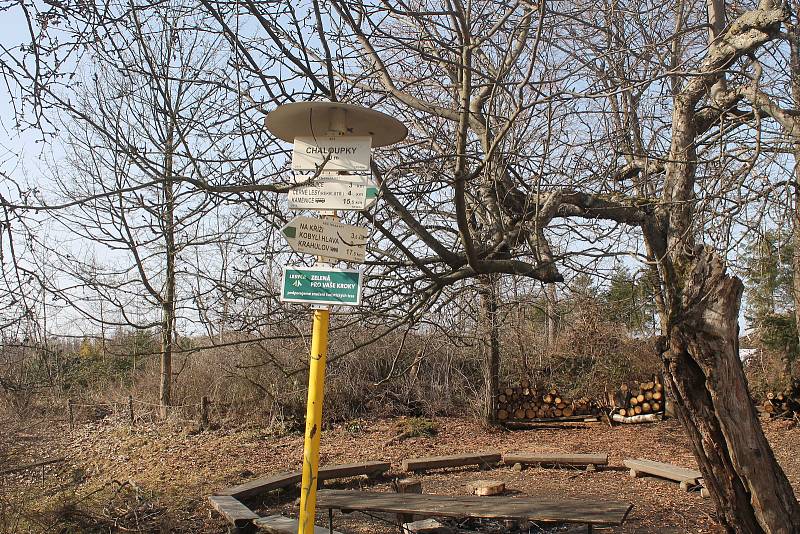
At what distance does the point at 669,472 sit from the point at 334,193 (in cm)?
618

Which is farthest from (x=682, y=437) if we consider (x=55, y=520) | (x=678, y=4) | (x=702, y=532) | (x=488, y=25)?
(x=55, y=520)

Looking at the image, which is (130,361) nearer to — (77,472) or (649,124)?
(77,472)

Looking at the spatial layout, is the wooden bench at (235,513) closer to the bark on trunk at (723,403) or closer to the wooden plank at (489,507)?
the wooden plank at (489,507)

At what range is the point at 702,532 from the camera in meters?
5.82

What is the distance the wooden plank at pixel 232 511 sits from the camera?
5574 mm

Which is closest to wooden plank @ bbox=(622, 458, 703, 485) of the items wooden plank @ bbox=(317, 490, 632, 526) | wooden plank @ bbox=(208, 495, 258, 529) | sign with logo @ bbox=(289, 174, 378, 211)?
wooden plank @ bbox=(317, 490, 632, 526)

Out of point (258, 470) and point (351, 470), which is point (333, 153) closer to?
Answer: point (351, 470)

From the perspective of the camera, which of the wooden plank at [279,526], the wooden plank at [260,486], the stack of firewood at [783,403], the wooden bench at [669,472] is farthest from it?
the stack of firewood at [783,403]

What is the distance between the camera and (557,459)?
884cm

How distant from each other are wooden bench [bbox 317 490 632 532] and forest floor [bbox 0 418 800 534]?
2.57ft

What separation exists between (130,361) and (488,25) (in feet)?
43.8

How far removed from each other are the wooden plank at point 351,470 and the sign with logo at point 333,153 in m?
5.48

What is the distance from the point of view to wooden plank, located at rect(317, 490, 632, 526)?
4633 millimetres

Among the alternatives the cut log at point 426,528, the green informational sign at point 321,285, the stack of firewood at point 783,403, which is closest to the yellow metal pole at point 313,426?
the green informational sign at point 321,285
